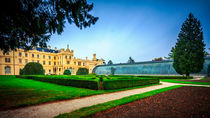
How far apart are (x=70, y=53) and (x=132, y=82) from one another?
45.0 metres

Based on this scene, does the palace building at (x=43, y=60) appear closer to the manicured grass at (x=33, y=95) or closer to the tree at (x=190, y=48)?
the manicured grass at (x=33, y=95)

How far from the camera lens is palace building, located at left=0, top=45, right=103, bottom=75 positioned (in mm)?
38375

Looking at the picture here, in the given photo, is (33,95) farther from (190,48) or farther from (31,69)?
(190,48)

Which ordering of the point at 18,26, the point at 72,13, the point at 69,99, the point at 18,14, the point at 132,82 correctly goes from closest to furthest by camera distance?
the point at 18,14
the point at 18,26
the point at 72,13
the point at 69,99
the point at 132,82

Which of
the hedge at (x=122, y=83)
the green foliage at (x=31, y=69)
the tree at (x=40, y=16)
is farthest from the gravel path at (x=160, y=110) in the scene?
the green foliage at (x=31, y=69)

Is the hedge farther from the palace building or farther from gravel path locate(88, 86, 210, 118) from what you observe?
the palace building

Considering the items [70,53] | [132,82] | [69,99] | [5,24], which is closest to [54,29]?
[5,24]

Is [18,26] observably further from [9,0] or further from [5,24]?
[9,0]

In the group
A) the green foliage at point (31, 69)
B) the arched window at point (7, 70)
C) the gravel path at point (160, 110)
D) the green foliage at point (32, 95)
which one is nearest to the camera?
the gravel path at point (160, 110)

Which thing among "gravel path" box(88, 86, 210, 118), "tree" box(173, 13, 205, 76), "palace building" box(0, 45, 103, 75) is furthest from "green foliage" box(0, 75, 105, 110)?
"palace building" box(0, 45, 103, 75)

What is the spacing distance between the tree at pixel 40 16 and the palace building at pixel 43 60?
141 feet

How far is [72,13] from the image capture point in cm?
553

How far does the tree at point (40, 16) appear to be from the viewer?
4387 mm

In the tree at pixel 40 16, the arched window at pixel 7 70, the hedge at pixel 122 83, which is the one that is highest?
the tree at pixel 40 16
